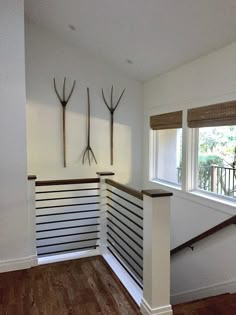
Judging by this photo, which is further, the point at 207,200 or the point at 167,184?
the point at 167,184

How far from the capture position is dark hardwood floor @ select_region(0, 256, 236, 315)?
7.25 ft


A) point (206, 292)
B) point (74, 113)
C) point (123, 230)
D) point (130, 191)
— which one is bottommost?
point (206, 292)

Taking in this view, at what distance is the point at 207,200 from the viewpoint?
11.2ft

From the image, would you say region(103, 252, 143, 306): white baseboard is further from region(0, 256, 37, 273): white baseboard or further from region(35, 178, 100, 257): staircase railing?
region(35, 178, 100, 257): staircase railing

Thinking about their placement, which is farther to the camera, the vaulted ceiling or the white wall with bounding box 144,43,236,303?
the white wall with bounding box 144,43,236,303

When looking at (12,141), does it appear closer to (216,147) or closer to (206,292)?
(216,147)

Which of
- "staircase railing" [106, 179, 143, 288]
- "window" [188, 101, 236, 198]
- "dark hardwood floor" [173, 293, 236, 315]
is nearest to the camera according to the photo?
"dark hardwood floor" [173, 293, 236, 315]

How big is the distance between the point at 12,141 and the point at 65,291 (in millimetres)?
1531

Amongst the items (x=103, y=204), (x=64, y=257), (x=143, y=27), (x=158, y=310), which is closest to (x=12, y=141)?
(x=103, y=204)

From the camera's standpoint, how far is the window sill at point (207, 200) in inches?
121

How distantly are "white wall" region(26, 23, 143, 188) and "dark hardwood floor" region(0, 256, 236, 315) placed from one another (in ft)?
6.18

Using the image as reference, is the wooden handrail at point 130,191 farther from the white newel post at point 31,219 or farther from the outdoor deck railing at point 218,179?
the outdoor deck railing at point 218,179

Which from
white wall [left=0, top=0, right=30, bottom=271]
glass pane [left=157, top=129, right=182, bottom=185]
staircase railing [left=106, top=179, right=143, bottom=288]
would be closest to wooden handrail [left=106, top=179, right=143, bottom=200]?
staircase railing [left=106, top=179, right=143, bottom=288]

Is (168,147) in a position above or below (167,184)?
above
